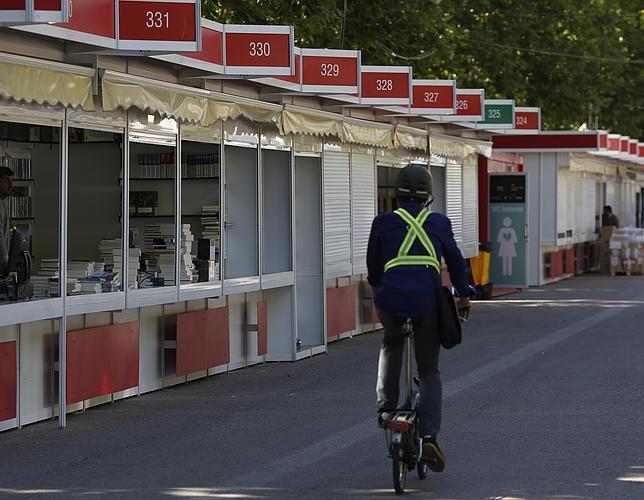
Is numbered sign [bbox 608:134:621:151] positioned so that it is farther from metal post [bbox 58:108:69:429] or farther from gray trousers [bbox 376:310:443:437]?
gray trousers [bbox 376:310:443:437]

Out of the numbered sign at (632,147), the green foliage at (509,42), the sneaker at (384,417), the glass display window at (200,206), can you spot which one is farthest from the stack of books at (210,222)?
the numbered sign at (632,147)

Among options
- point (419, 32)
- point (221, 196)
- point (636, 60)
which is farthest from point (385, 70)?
point (636, 60)

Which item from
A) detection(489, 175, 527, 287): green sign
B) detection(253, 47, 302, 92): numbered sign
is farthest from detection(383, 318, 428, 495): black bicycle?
detection(489, 175, 527, 287): green sign

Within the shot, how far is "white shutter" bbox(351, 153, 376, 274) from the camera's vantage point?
19516 millimetres

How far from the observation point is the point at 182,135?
552 inches

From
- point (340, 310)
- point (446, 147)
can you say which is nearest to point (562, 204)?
point (446, 147)

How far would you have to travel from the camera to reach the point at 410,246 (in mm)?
8797

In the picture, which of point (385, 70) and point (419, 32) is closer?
point (385, 70)

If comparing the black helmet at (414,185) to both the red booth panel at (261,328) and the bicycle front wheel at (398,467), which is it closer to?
the bicycle front wheel at (398,467)

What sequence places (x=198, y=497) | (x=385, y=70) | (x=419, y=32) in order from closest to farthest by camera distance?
(x=198, y=497) < (x=385, y=70) < (x=419, y=32)

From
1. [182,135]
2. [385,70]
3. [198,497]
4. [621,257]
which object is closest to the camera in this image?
[198,497]

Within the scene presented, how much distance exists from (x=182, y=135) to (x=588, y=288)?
19092mm

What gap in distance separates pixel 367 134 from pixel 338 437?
9064 millimetres

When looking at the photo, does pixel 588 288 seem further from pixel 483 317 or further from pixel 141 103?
pixel 141 103
